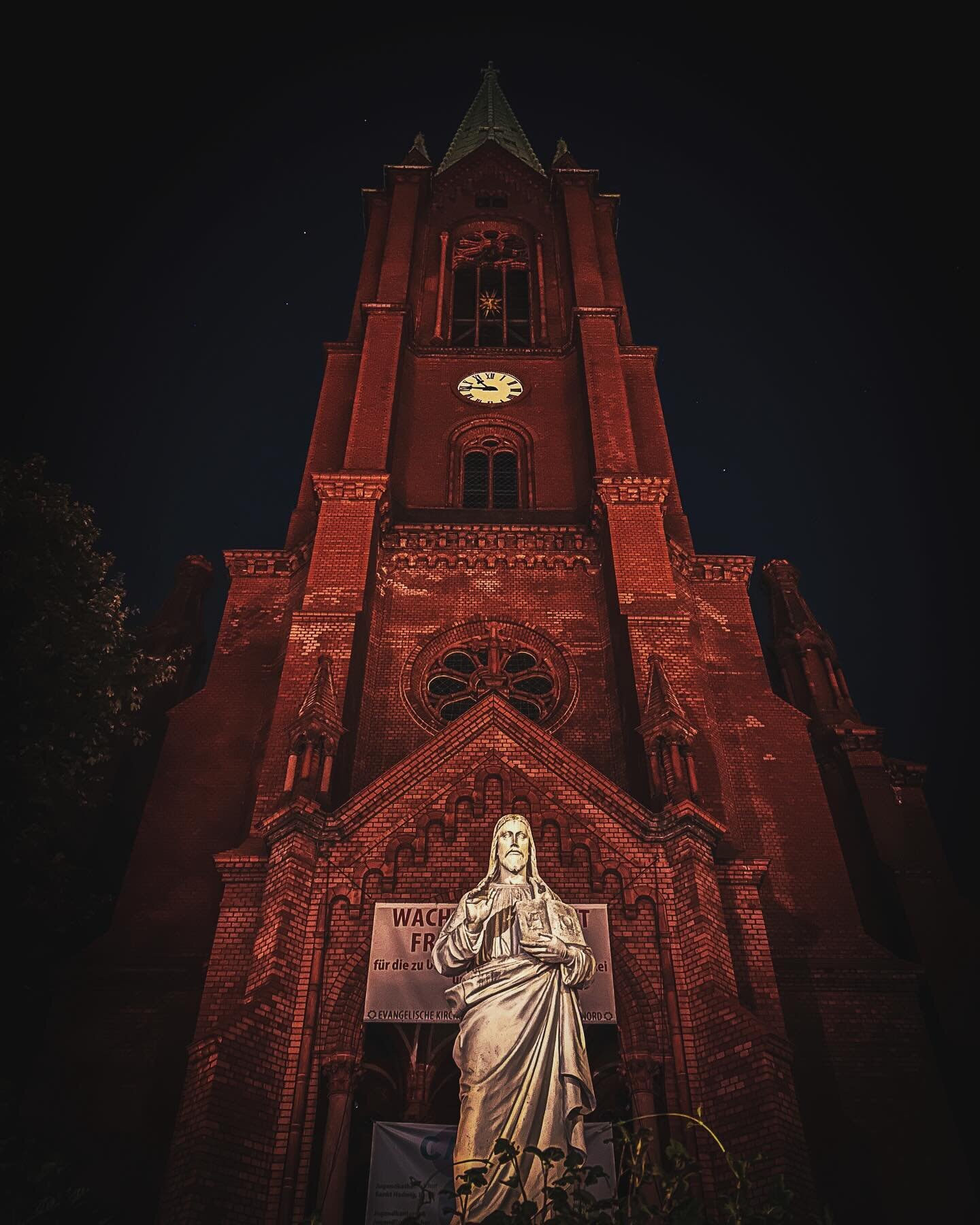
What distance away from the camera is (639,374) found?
2791 cm

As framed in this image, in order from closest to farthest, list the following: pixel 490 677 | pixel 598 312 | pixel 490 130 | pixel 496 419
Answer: pixel 490 677
pixel 496 419
pixel 598 312
pixel 490 130

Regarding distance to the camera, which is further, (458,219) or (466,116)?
(466,116)

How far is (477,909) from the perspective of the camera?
415 inches

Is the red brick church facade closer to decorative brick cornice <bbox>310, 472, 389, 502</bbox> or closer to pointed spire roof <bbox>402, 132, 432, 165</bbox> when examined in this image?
decorative brick cornice <bbox>310, 472, 389, 502</bbox>

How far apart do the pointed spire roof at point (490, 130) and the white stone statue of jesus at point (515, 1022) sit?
102ft

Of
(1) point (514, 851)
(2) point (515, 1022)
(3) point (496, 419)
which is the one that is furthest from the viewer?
(3) point (496, 419)

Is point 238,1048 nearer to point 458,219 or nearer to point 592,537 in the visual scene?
point 592,537

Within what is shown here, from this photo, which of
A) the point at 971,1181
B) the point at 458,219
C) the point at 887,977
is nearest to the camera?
the point at 971,1181

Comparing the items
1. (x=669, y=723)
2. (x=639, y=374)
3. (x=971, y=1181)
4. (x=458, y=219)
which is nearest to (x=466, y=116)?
(x=458, y=219)

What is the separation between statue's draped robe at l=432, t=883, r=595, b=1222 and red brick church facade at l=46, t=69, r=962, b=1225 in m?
3.48

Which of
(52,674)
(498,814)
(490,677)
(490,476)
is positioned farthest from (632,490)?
(52,674)

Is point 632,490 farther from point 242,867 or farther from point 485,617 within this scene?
point 242,867

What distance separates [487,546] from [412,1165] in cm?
1247

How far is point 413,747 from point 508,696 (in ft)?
7.33
